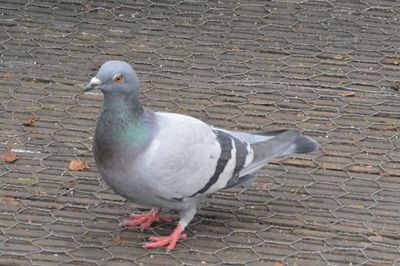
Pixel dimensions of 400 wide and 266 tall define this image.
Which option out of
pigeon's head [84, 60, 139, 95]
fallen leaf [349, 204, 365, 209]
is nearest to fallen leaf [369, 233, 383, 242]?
fallen leaf [349, 204, 365, 209]

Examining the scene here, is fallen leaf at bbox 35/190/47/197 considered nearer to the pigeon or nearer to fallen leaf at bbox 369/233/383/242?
the pigeon

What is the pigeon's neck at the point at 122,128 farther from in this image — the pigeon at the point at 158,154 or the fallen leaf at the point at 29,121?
the fallen leaf at the point at 29,121

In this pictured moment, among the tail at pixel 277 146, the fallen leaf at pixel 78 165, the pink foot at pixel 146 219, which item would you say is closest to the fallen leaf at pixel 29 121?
the fallen leaf at pixel 78 165

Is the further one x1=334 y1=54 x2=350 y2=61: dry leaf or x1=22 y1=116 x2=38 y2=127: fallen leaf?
x1=334 y1=54 x2=350 y2=61: dry leaf

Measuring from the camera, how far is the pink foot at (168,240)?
133 inches

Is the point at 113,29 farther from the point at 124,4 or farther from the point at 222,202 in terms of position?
the point at 222,202

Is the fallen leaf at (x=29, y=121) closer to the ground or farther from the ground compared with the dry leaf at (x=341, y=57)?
closer to the ground

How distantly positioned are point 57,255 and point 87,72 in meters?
1.33

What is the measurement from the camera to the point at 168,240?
11.1 feet

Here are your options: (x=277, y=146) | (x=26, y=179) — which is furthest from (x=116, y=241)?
(x=277, y=146)

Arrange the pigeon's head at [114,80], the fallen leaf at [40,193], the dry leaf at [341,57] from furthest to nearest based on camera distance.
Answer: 1. the dry leaf at [341,57]
2. the fallen leaf at [40,193]
3. the pigeon's head at [114,80]

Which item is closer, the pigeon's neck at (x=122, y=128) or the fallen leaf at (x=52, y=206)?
the pigeon's neck at (x=122, y=128)

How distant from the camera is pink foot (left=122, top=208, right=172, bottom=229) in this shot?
3.52 meters

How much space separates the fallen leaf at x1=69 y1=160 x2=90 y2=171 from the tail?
69cm
